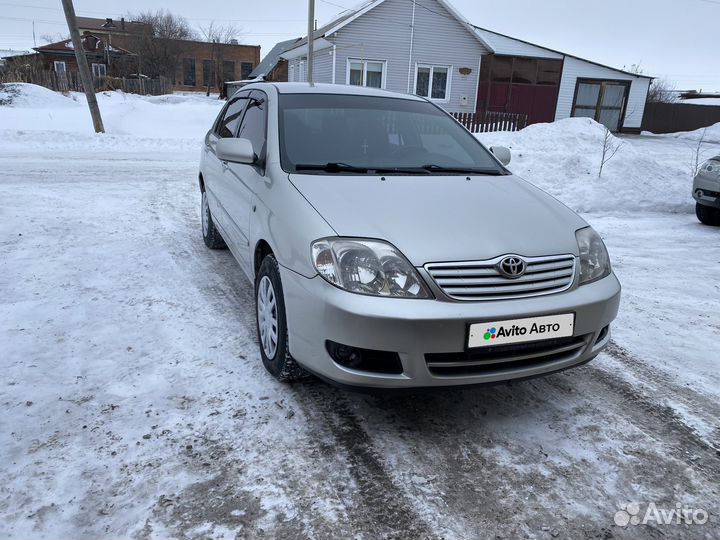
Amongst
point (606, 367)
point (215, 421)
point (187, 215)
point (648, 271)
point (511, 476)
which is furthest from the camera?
point (187, 215)

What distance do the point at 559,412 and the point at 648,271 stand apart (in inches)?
128

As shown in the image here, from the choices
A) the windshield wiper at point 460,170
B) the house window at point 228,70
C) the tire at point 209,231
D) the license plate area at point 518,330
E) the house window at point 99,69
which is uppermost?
the house window at point 228,70

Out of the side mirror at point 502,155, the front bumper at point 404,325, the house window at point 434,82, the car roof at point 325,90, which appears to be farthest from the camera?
the house window at point 434,82

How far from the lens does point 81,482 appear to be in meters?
2.23

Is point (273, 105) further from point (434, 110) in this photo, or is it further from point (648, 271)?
point (648, 271)

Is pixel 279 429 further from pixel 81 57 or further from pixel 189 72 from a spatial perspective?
pixel 189 72

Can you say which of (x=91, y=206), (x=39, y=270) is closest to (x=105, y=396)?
(x=39, y=270)

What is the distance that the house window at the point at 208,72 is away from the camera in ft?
178

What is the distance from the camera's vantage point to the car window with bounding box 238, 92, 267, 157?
3.66 meters

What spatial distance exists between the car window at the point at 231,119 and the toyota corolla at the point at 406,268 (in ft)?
4.01

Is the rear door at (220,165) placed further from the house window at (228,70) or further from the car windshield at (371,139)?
the house window at (228,70)

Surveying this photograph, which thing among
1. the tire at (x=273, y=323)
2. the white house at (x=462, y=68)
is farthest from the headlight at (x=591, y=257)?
the white house at (x=462, y=68)

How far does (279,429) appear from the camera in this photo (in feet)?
8.70

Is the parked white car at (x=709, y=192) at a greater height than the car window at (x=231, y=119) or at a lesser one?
lesser
